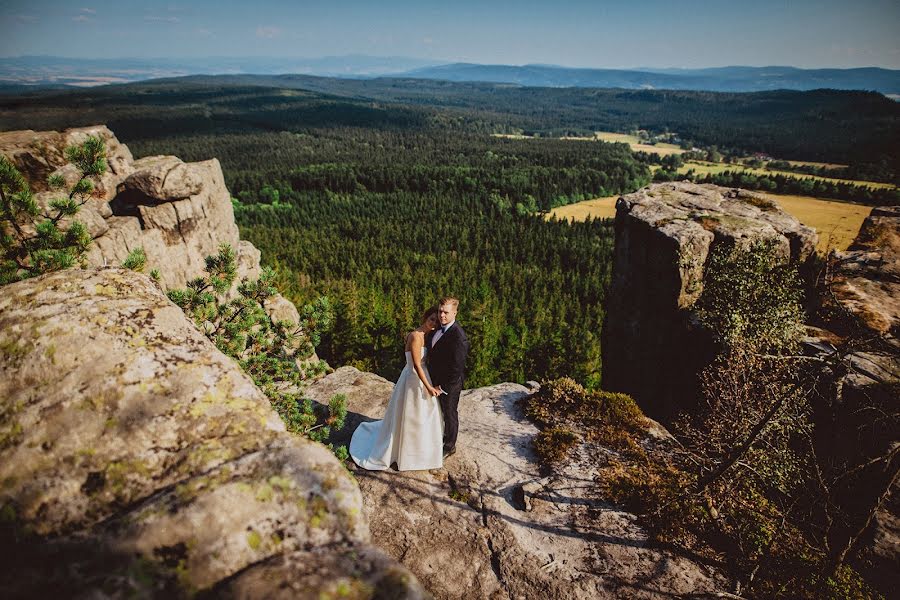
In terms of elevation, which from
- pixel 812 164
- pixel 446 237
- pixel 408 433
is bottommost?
pixel 446 237

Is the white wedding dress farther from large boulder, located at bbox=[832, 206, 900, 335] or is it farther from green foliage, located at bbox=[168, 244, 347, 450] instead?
large boulder, located at bbox=[832, 206, 900, 335]

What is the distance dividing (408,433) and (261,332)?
12.7ft

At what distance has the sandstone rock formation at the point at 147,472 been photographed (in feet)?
8.68

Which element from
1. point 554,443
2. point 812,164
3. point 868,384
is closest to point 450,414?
point 554,443

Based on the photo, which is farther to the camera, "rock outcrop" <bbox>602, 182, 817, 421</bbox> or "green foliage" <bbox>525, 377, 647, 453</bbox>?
"rock outcrop" <bbox>602, 182, 817, 421</bbox>

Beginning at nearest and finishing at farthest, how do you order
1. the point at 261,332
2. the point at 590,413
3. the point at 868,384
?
the point at 261,332 < the point at 868,384 < the point at 590,413

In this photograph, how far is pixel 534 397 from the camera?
12.9 meters

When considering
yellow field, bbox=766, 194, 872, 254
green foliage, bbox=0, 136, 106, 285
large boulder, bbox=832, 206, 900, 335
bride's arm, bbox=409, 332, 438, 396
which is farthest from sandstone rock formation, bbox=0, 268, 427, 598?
yellow field, bbox=766, 194, 872, 254

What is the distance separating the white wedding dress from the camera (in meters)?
9.16

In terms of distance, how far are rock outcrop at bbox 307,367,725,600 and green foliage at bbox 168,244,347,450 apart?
6.58 ft

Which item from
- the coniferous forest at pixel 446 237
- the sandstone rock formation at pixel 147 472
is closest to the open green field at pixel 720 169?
the coniferous forest at pixel 446 237

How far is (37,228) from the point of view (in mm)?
5234

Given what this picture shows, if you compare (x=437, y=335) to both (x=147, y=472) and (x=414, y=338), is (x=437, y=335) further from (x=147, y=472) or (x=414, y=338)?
(x=147, y=472)

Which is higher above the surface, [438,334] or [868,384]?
[438,334]
